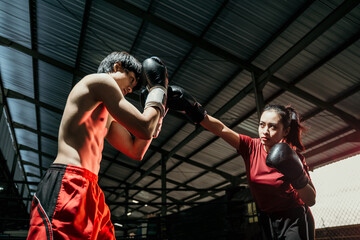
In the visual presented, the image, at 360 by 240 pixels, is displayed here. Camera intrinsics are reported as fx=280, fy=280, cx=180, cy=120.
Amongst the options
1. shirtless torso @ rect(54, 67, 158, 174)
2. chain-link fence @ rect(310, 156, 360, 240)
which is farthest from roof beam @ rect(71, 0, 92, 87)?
chain-link fence @ rect(310, 156, 360, 240)

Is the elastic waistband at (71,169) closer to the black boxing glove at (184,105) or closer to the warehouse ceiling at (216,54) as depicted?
the black boxing glove at (184,105)

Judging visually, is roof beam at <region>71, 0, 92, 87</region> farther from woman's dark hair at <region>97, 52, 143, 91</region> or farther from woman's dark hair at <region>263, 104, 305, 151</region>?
woman's dark hair at <region>263, 104, 305, 151</region>

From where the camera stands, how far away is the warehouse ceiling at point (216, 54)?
199 inches

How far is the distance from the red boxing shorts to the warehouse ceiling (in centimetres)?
224

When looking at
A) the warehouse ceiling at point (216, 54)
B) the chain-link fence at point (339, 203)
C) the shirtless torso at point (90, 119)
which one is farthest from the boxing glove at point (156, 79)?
the chain-link fence at point (339, 203)

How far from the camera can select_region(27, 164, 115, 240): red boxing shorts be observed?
99 cm

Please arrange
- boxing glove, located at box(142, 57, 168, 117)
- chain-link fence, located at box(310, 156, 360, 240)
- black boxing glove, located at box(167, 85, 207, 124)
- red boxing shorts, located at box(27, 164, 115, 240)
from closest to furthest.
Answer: red boxing shorts, located at box(27, 164, 115, 240) < boxing glove, located at box(142, 57, 168, 117) < black boxing glove, located at box(167, 85, 207, 124) < chain-link fence, located at box(310, 156, 360, 240)

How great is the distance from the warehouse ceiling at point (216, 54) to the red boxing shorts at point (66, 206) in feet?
7.35

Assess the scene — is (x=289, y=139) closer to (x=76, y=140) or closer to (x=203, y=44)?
(x=76, y=140)

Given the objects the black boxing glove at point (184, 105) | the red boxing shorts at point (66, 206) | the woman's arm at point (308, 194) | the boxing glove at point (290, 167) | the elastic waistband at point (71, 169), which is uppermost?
the black boxing glove at point (184, 105)

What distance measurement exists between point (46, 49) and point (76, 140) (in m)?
Answer: 7.69

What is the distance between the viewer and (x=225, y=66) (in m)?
6.48

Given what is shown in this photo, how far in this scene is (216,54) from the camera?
6047 millimetres

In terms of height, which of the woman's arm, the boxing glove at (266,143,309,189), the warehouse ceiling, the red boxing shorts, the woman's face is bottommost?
the red boxing shorts
